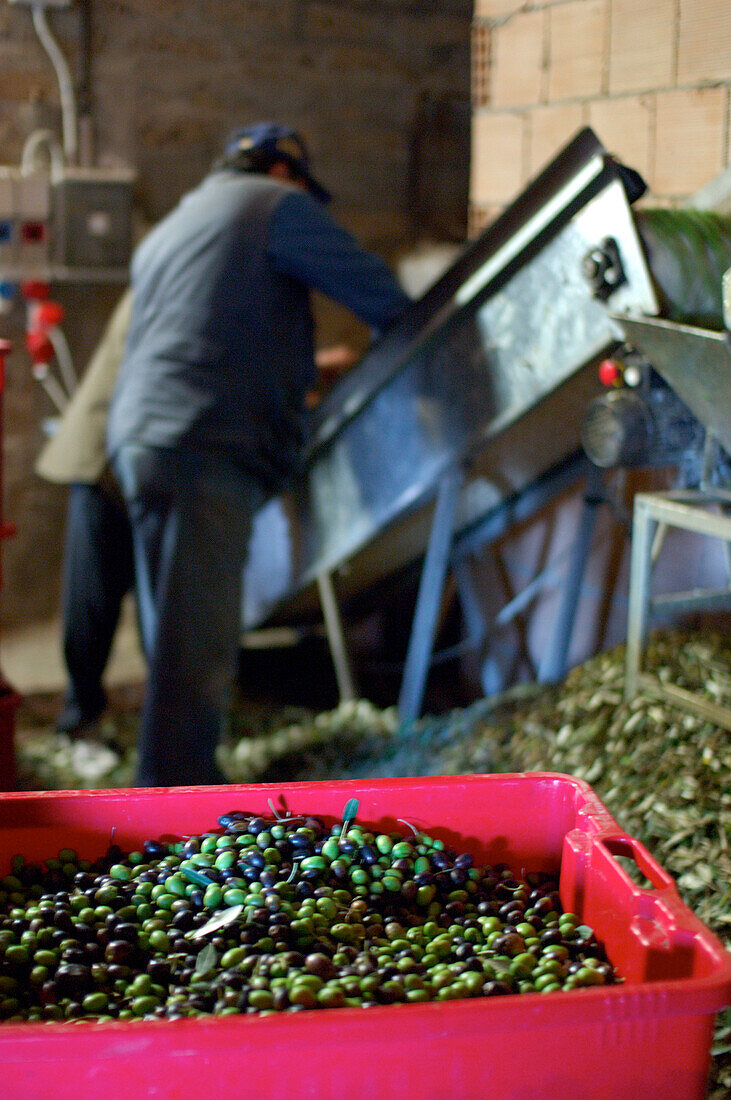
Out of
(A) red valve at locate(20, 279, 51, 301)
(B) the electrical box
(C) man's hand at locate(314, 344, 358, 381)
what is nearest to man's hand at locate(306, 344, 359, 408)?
(C) man's hand at locate(314, 344, 358, 381)

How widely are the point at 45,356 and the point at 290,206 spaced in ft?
5.12

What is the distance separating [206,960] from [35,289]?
3358 millimetres

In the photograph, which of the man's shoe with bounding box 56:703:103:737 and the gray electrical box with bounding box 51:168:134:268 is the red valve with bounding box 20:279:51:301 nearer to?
the gray electrical box with bounding box 51:168:134:268

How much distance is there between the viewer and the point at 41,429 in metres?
4.23

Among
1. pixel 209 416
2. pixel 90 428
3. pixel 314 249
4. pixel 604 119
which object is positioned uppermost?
pixel 604 119

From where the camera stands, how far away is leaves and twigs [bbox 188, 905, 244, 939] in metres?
1.10

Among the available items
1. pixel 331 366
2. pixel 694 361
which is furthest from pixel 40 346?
pixel 694 361

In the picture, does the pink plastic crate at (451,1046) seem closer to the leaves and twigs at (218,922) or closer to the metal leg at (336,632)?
the leaves and twigs at (218,922)

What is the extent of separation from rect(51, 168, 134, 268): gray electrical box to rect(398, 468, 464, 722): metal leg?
177 centimetres

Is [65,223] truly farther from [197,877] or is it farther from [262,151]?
[197,877]

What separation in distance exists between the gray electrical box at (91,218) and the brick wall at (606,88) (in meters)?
1.39

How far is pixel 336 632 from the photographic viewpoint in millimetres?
3385

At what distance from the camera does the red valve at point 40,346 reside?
3.89 m

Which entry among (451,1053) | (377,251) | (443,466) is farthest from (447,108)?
(451,1053)
